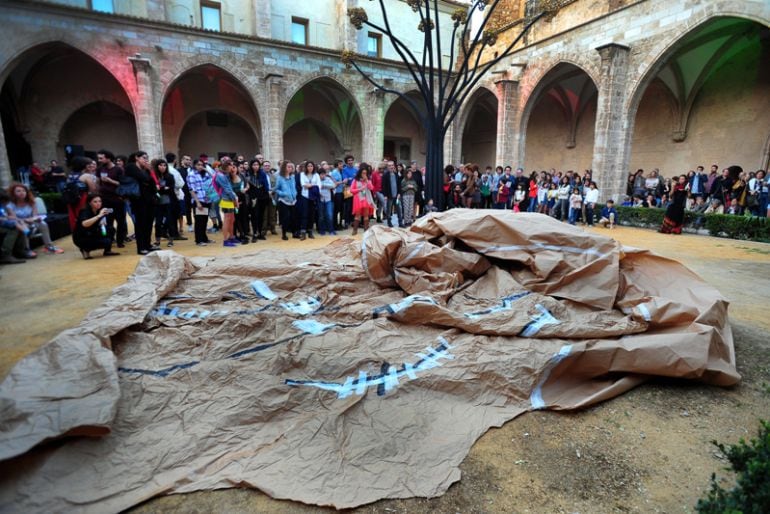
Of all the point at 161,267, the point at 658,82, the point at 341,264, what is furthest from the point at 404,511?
the point at 658,82

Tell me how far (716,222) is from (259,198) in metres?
11.2

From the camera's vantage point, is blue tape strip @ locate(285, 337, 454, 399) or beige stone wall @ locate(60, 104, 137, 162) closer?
blue tape strip @ locate(285, 337, 454, 399)

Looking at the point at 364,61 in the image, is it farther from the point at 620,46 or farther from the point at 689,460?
the point at 689,460

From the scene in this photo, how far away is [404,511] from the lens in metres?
1.52

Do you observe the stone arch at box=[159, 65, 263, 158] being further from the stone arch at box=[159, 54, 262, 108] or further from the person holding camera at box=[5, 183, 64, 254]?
the person holding camera at box=[5, 183, 64, 254]

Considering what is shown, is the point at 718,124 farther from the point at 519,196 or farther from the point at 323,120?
the point at 323,120

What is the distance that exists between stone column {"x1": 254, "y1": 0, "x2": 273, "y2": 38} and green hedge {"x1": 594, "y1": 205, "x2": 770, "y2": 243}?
50.3 feet

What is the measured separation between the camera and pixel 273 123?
50.6ft

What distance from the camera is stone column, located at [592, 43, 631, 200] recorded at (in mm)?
12711

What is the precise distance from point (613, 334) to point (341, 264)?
2.60 m

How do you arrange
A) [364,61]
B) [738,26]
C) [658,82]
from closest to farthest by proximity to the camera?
[738,26] < [658,82] < [364,61]

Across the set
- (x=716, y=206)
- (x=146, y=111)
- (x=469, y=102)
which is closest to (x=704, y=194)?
(x=716, y=206)

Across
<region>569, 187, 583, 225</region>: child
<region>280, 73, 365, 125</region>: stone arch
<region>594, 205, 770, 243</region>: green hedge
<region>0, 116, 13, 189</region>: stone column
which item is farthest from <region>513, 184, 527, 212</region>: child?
<region>0, 116, 13, 189</region>: stone column

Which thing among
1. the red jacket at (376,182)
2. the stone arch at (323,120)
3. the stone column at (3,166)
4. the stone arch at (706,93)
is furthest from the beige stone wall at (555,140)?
the stone column at (3,166)
